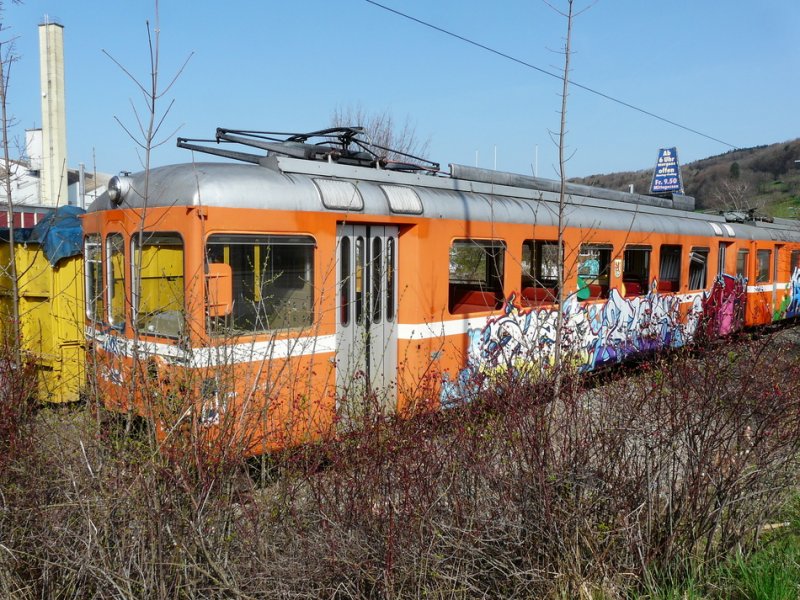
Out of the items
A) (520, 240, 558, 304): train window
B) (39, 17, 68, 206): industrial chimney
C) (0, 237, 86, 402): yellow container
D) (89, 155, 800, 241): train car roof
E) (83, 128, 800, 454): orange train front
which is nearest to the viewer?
(83, 128, 800, 454): orange train front

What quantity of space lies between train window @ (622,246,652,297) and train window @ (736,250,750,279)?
4.43 m

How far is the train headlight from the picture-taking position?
20.2 feet

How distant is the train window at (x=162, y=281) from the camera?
5688 millimetres

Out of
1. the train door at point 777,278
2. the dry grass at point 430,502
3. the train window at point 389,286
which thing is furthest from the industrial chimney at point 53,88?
the dry grass at point 430,502

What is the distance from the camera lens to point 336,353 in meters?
6.34

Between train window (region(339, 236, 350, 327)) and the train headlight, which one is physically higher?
the train headlight

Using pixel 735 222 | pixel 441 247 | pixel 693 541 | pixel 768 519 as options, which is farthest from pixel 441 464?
pixel 735 222

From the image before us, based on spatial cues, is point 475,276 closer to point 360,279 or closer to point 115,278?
point 360,279

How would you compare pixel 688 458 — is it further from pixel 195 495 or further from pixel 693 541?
pixel 195 495

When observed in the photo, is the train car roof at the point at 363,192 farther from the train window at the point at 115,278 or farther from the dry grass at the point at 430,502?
the dry grass at the point at 430,502

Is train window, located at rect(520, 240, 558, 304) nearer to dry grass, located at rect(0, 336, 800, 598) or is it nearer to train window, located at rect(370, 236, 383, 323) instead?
train window, located at rect(370, 236, 383, 323)

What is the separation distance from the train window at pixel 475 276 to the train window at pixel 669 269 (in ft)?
13.7

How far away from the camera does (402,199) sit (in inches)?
277

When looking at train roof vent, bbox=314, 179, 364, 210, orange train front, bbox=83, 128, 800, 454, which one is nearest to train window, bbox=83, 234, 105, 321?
orange train front, bbox=83, 128, 800, 454
